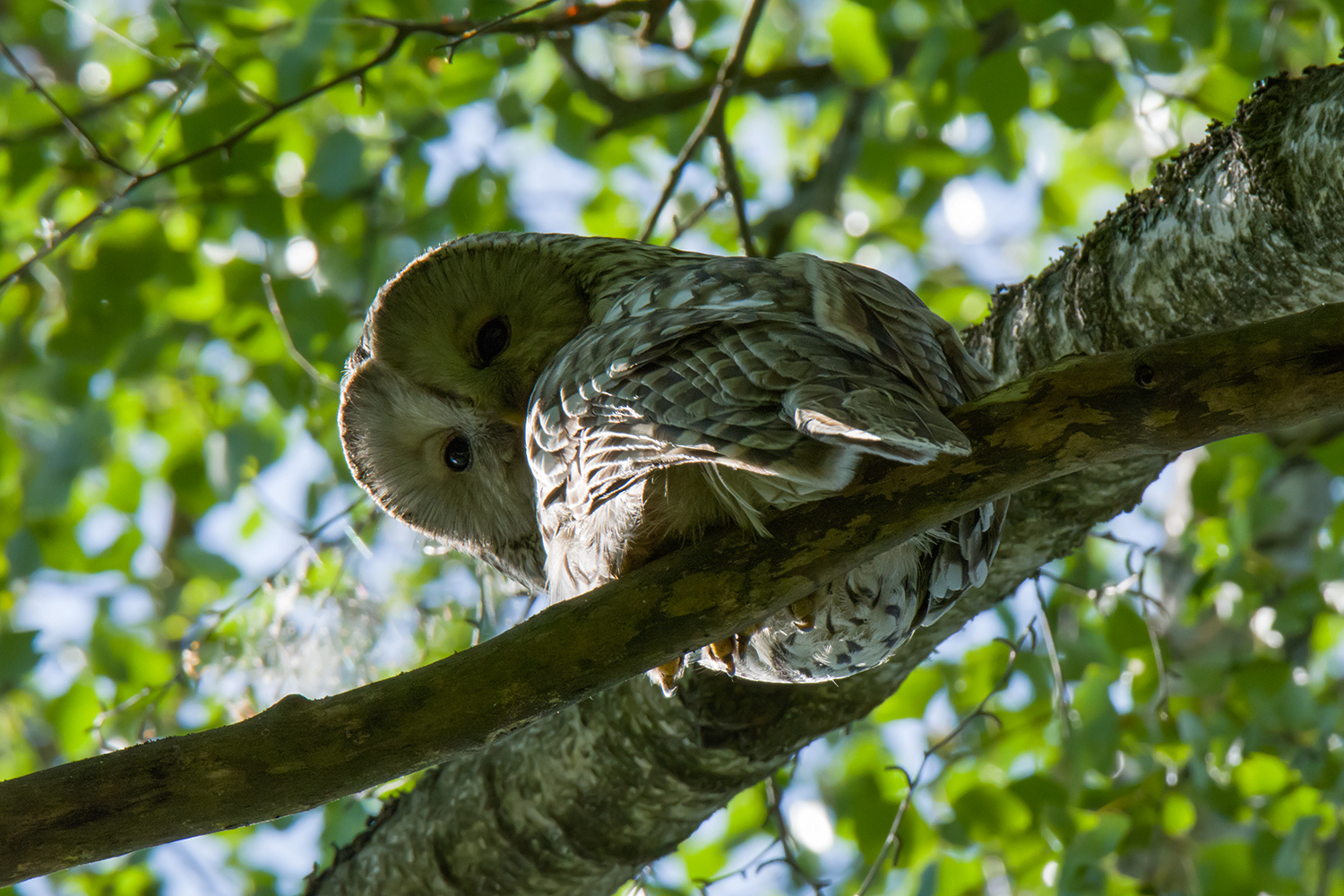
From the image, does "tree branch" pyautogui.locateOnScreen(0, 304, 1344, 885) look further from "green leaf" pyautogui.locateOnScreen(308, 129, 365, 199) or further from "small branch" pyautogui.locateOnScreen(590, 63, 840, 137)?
"small branch" pyautogui.locateOnScreen(590, 63, 840, 137)

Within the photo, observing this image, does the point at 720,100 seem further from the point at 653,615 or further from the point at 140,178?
the point at 653,615

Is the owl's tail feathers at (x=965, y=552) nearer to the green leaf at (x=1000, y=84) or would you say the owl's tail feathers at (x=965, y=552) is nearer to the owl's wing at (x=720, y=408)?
the owl's wing at (x=720, y=408)

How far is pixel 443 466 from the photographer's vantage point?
201cm

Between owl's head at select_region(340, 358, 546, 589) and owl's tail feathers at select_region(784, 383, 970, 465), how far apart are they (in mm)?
918

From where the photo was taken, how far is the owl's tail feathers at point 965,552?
1.38 m

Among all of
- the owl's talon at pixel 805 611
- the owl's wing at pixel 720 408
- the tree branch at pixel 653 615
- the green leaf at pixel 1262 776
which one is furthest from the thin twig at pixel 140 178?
the green leaf at pixel 1262 776

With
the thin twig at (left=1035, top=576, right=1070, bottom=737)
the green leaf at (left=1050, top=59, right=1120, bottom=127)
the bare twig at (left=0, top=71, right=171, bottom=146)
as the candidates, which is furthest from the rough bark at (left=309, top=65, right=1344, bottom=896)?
the bare twig at (left=0, top=71, right=171, bottom=146)

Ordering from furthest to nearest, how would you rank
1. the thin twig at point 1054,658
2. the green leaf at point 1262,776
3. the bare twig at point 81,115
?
1. the bare twig at point 81,115
2. the green leaf at point 1262,776
3. the thin twig at point 1054,658

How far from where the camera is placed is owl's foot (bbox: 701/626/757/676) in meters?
1.45

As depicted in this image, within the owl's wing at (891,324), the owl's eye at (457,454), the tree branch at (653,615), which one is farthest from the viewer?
the owl's eye at (457,454)

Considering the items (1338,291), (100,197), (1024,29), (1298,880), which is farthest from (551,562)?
(100,197)

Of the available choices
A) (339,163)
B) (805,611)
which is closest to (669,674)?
(805,611)

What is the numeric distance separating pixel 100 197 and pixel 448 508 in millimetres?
2112

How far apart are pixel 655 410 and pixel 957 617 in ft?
3.18
